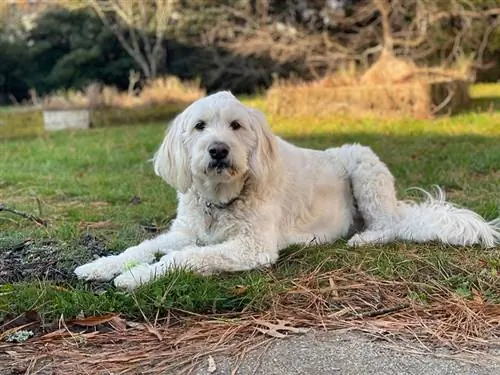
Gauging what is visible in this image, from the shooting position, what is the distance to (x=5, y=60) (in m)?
27.2

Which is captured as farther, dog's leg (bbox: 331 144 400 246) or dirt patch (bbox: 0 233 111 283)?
dog's leg (bbox: 331 144 400 246)

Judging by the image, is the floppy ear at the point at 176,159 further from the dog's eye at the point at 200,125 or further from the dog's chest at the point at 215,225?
the dog's chest at the point at 215,225

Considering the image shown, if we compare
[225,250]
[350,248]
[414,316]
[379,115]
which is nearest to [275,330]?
[414,316]

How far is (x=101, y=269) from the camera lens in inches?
152

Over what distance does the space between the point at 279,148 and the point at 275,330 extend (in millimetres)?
1662

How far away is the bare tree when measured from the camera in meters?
25.7

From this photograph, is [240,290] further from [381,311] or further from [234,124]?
[234,124]

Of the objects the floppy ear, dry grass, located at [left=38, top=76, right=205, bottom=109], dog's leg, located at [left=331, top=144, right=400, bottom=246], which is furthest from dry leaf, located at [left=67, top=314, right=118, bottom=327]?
dry grass, located at [left=38, top=76, right=205, bottom=109]

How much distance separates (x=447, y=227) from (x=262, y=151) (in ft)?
4.57

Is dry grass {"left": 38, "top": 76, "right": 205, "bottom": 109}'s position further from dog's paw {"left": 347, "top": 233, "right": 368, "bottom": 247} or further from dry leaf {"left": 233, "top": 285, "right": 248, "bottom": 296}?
dry leaf {"left": 233, "top": 285, "right": 248, "bottom": 296}

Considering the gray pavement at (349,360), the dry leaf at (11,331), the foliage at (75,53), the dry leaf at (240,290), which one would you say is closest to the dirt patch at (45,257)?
the dry leaf at (11,331)

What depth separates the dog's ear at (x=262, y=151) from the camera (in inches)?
161

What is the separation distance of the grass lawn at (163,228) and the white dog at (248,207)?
154 millimetres

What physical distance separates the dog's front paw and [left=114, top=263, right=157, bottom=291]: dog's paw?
6.9 inches
